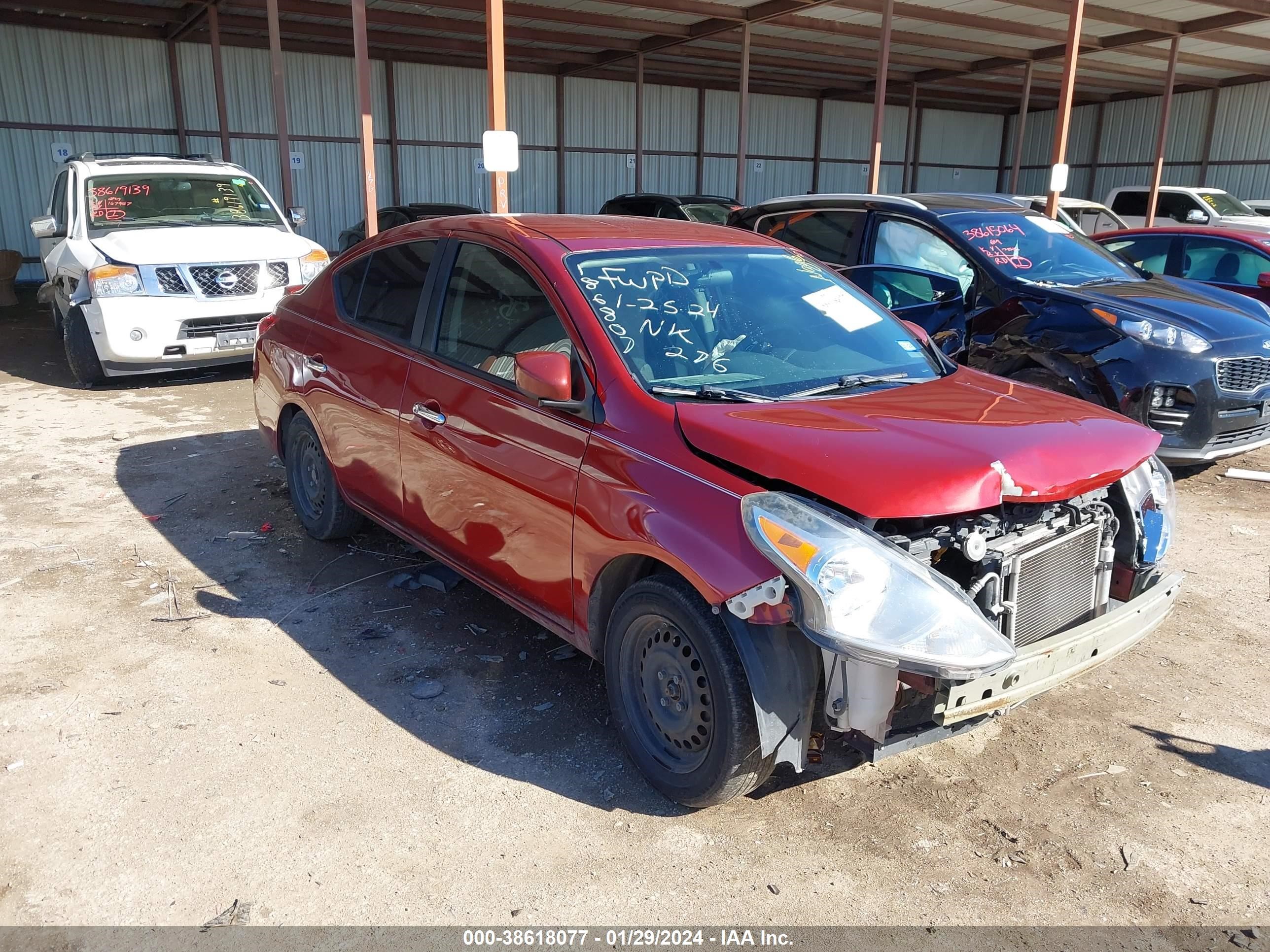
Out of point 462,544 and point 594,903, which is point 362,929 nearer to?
point 594,903

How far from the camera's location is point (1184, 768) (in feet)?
10.9

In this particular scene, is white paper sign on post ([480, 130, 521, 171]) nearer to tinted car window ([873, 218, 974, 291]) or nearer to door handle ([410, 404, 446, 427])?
tinted car window ([873, 218, 974, 291])

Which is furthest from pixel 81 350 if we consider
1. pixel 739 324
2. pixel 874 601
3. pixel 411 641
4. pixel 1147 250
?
pixel 1147 250

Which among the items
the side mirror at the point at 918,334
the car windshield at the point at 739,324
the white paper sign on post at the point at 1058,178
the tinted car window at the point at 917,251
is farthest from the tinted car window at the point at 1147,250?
the car windshield at the point at 739,324

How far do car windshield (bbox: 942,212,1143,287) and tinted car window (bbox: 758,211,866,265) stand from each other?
0.70 meters

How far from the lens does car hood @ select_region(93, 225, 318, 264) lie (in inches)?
332

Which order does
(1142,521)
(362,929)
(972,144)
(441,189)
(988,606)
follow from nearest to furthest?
(362,929), (988,606), (1142,521), (441,189), (972,144)

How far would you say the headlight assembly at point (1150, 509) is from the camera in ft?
10.8

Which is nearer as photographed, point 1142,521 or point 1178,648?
point 1142,521

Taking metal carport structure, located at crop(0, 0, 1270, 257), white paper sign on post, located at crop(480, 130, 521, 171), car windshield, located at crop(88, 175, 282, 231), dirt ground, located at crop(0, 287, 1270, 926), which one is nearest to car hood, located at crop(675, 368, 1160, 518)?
dirt ground, located at crop(0, 287, 1270, 926)

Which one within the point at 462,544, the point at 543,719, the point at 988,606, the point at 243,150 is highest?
the point at 243,150

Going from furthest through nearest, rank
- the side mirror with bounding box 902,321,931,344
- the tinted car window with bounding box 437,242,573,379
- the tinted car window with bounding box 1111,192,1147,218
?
1. the tinted car window with bounding box 1111,192,1147,218
2. the side mirror with bounding box 902,321,931,344
3. the tinted car window with bounding box 437,242,573,379

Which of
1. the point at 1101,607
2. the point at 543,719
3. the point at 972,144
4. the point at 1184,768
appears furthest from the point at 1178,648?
the point at 972,144

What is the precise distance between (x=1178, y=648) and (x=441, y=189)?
18982mm
